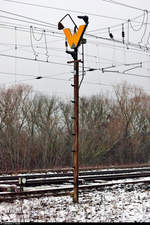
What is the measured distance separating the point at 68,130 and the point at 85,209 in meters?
27.7

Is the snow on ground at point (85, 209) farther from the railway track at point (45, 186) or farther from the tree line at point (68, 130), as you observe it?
the tree line at point (68, 130)

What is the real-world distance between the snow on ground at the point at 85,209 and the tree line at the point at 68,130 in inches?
712

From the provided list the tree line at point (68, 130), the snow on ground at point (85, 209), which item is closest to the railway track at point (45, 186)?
the snow on ground at point (85, 209)

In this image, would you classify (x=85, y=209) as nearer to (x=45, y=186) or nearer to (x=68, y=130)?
(x=45, y=186)

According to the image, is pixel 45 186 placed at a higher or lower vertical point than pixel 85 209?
lower

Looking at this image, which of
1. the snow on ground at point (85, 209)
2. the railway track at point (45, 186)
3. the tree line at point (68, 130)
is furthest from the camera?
the tree line at point (68, 130)

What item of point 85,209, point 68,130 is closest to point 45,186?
point 85,209

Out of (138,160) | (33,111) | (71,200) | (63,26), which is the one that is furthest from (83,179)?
(138,160)

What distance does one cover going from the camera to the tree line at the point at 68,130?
32.8 metres

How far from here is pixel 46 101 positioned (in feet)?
130

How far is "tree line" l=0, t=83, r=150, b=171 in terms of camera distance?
3278 centimetres

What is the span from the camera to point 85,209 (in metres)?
10.5

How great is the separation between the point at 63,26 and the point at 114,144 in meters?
27.9

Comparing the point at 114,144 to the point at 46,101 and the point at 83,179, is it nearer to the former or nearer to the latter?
the point at 46,101
